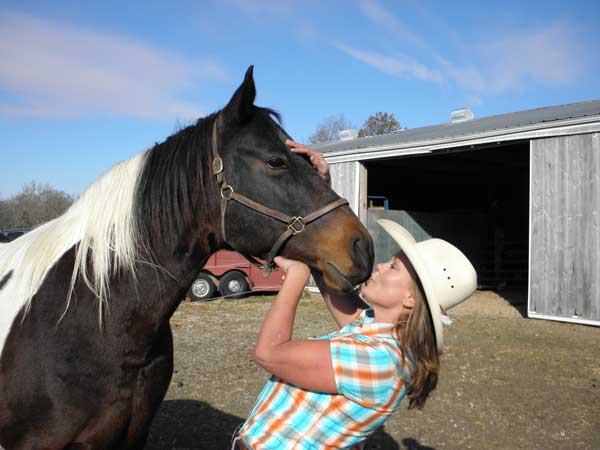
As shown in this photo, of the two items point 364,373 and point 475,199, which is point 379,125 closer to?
point 475,199

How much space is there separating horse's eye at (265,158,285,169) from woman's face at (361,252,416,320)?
63cm

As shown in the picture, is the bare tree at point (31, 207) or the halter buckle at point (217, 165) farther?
the bare tree at point (31, 207)

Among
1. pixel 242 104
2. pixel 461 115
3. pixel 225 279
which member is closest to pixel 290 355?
pixel 242 104

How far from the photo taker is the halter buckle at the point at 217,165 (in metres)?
2.04

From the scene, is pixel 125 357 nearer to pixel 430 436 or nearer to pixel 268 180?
pixel 268 180

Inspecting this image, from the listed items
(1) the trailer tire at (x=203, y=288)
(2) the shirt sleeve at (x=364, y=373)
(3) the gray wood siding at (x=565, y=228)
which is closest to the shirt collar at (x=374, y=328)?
(2) the shirt sleeve at (x=364, y=373)

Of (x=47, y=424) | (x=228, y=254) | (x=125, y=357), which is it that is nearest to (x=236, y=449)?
(x=125, y=357)

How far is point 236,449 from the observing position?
1.99 m

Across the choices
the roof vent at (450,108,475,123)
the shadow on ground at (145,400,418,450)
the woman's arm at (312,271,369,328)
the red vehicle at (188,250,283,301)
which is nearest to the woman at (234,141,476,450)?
the woman's arm at (312,271,369,328)

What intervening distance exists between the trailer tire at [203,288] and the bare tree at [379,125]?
3821 centimetres

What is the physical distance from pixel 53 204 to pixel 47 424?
30230 mm

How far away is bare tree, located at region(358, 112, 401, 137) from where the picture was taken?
48.1 m

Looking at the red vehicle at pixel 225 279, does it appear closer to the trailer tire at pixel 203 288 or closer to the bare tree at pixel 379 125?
the trailer tire at pixel 203 288

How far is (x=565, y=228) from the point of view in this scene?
9023mm
